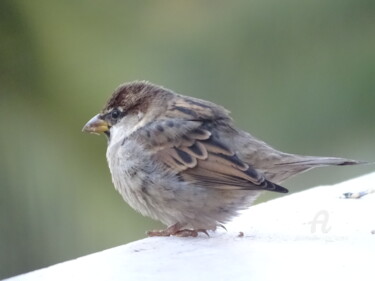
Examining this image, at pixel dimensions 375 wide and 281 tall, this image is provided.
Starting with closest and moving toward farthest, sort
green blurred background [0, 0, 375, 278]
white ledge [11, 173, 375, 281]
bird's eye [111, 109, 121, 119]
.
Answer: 1. white ledge [11, 173, 375, 281]
2. bird's eye [111, 109, 121, 119]
3. green blurred background [0, 0, 375, 278]

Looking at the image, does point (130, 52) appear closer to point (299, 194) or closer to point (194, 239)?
point (299, 194)

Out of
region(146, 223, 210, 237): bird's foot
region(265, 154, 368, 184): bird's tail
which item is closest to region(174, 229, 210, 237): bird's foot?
region(146, 223, 210, 237): bird's foot

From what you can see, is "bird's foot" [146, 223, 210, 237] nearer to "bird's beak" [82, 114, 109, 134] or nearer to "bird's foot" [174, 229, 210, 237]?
"bird's foot" [174, 229, 210, 237]

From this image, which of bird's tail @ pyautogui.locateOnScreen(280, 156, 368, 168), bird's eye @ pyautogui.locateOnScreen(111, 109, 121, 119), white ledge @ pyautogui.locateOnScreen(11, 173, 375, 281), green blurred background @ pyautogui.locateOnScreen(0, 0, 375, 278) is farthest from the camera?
green blurred background @ pyautogui.locateOnScreen(0, 0, 375, 278)

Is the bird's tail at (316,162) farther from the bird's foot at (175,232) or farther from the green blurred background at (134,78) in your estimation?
the green blurred background at (134,78)

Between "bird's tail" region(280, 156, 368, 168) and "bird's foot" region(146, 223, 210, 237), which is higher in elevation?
"bird's tail" region(280, 156, 368, 168)

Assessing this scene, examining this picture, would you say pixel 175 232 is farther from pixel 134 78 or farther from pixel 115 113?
pixel 134 78

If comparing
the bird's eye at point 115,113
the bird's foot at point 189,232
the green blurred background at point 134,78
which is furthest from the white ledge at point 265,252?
the green blurred background at point 134,78
